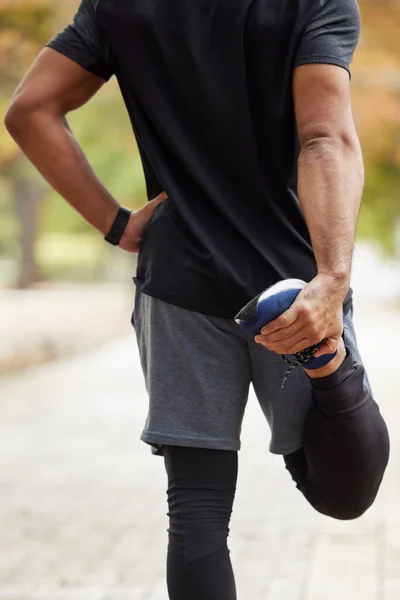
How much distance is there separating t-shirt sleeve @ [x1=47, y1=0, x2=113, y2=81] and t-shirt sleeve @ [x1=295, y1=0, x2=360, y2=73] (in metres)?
0.43

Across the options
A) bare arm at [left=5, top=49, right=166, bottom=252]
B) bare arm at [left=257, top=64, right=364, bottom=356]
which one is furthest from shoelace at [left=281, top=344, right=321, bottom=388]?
bare arm at [left=5, top=49, right=166, bottom=252]

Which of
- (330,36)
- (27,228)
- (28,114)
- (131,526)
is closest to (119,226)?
(28,114)

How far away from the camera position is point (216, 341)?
87.3 inches

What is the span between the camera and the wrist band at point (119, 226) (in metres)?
2.45

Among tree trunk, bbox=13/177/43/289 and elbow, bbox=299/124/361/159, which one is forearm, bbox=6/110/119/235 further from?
tree trunk, bbox=13/177/43/289

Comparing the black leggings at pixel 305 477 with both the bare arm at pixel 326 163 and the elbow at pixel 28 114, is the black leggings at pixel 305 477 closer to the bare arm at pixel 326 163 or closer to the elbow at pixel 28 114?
the bare arm at pixel 326 163

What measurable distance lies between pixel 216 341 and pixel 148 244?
257mm

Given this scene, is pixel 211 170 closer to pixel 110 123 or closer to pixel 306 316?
pixel 306 316

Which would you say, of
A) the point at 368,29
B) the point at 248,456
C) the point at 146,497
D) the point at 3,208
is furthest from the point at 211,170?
the point at 3,208

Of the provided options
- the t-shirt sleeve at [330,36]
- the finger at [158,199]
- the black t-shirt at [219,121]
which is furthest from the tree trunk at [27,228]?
the t-shirt sleeve at [330,36]

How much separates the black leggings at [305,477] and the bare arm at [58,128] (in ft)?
2.07

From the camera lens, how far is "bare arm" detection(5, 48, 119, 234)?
2.34 metres

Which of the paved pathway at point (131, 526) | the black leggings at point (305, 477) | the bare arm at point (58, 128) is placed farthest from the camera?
the paved pathway at point (131, 526)

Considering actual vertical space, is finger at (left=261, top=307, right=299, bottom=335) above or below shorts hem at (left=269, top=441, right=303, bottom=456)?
above
